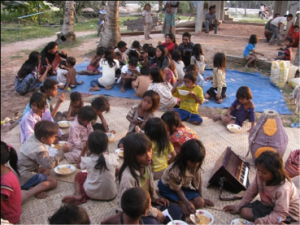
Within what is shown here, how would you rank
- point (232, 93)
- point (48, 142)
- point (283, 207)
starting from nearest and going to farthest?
1. point (283, 207)
2. point (48, 142)
3. point (232, 93)

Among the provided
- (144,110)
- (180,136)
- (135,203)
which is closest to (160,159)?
(180,136)

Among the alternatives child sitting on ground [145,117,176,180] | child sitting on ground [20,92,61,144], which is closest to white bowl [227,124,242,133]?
child sitting on ground [145,117,176,180]

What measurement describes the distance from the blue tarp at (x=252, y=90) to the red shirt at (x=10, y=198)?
4.28 m

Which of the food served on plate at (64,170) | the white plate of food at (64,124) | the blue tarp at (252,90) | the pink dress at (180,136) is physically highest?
the pink dress at (180,136)

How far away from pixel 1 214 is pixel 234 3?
34421mm

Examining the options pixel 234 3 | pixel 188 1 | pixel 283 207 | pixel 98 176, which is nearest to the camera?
pixel 283 207

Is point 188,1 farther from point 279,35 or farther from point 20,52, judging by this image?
point 20,52

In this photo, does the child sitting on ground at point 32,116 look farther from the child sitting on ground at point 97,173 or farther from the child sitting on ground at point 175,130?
the child sitting on ground at point 175,130

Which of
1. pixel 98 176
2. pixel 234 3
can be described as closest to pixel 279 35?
pixel 98 176

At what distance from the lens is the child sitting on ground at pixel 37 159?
3.50 meters

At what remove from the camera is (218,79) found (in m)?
6.49

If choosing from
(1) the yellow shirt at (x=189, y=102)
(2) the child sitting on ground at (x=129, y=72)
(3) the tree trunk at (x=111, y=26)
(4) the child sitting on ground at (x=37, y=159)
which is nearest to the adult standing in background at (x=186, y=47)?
(2) the child sitting on ground at (x=129, y=72)

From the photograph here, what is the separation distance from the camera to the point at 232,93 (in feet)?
24.1

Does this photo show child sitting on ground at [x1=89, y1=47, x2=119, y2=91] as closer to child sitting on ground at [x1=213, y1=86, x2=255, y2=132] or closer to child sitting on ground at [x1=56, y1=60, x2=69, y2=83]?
child sitting on ground at [x1=56, y1=60, x2=69, y2=83]
